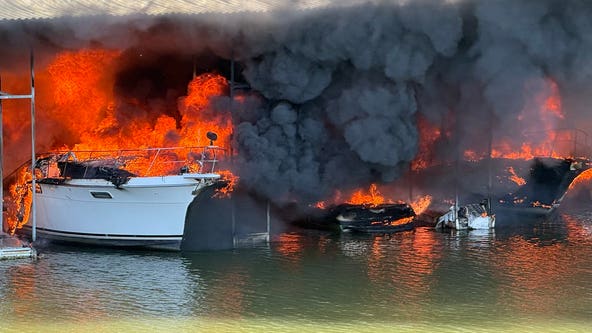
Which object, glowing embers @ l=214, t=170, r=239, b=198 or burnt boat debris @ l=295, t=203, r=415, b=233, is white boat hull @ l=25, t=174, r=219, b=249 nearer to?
glowing embers @ l=214, t=170, r=239, b=198

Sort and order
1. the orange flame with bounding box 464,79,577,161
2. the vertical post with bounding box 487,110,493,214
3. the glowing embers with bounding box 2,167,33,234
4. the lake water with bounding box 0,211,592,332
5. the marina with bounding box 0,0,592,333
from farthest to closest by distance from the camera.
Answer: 1. the vertical post with bounding box 487,110,493,214
2. the orange flame with bounding box 464,79,577,161
3. the glowing embers with bounding box 2,167,33,234
4. the marina with bounding box 0,0,592,333
5. the lake water with bounding box 0,211,592,332

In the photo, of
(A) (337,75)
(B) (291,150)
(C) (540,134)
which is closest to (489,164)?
(C) (540,134)

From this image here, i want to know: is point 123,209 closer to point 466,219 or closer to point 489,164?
point 466,219

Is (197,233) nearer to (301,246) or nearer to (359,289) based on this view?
(301,246)

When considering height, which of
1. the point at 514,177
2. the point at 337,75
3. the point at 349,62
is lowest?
the point at 514,177

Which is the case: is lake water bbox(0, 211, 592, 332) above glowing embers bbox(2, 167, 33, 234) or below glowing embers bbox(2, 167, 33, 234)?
below

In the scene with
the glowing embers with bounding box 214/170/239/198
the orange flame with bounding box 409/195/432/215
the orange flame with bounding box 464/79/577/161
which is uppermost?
the orange flame with bounding box 464/79/577/161

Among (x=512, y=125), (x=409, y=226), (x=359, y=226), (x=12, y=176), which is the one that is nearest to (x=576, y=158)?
(x=512, y=125)

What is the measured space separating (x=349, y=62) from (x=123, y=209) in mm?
6650

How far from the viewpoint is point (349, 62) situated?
61.3ft

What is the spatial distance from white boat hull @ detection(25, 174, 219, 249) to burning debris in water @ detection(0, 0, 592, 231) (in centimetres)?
229

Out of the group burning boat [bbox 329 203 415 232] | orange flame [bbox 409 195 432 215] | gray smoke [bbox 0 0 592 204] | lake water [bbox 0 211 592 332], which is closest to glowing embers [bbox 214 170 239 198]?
gray smoke [bbox 0 0 592 204]

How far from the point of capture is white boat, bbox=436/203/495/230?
20.5 metres

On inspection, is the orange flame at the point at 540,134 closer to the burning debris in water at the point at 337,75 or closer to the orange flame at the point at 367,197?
the burning debris in water at the point at 337,75
